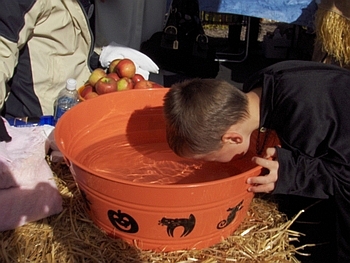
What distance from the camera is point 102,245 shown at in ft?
5.49

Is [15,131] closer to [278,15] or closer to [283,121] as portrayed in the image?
[283,121]

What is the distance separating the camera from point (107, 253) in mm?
1648

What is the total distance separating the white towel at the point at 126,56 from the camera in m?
3.01

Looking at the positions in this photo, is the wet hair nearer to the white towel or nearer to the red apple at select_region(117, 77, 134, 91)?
the red apple at select_region(117, 77, 134, 91)

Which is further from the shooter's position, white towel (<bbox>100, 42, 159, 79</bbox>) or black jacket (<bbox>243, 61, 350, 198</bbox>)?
white towel (<bbox>100, 42, 159, 79</bbox>)

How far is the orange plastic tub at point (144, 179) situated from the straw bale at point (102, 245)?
0.11 feet

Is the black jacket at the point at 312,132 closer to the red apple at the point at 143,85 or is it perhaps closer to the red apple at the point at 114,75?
the red apple at the point at 143,85

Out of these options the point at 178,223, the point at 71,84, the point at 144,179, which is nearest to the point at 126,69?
the point at 71,84

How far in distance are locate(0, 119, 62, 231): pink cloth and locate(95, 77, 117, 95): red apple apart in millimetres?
578

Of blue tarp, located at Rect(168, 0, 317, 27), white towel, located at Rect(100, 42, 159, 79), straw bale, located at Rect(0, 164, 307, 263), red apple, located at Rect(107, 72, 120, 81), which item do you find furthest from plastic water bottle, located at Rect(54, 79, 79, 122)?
blue tarp, located at Rect(168, 0, 317, 27)

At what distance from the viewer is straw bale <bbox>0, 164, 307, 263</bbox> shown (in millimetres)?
1631

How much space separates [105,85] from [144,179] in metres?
0.75

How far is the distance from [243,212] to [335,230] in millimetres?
339

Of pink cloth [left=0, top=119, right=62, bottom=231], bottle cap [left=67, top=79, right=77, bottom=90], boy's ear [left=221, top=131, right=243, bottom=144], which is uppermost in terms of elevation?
boy's ear [left=221, top=131, right=243, bottom=144]
